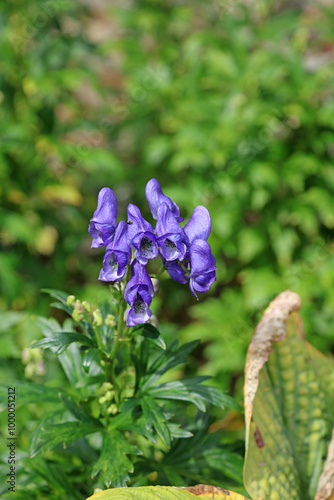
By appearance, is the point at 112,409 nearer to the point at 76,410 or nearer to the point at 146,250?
the point at 76,410

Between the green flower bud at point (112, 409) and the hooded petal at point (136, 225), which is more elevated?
the hooded petal at point (136, 225)

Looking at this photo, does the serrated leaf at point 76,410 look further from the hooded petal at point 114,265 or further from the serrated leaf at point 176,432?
the hooded petal at point 114,265

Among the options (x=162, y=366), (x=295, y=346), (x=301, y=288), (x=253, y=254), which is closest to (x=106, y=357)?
(x=162, y=366)

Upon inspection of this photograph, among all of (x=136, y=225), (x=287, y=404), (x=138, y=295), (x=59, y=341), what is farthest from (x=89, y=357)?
(x=287, y=404)

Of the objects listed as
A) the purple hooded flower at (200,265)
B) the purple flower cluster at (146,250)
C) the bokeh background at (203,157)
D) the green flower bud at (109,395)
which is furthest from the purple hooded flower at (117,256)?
the bokeh background at (203,157)

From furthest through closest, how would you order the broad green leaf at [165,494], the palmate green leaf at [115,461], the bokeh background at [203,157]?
the bokeh background at [203,157], the palmate green leaf at [115,461], the broad green leaf at [165,494]

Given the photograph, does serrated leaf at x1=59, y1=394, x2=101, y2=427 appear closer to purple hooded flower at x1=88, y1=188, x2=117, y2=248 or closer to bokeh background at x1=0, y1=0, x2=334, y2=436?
purple hooded flower at x1=88, y1=188, x2=117, y2=248

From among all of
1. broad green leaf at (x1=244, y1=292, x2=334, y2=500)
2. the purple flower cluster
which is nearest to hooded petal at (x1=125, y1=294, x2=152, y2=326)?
the purple flower cluster

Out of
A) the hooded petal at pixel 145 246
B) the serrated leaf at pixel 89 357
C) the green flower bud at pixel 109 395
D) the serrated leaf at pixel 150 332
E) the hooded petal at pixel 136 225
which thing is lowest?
the green flower bud at pixel 109 395
